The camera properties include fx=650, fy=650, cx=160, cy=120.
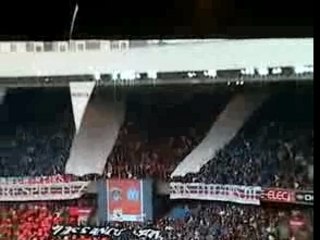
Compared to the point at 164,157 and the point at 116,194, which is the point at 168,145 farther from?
the point at 116,194

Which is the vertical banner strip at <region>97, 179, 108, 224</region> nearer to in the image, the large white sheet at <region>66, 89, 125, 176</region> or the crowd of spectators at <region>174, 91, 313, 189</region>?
the large white sheet at <region>66, 89, 125, 176</region>

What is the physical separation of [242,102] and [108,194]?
471 millimetres

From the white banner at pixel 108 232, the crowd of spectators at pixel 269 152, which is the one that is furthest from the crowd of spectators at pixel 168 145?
the white banner at pixel 108 232

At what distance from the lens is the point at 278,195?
5.41 ft

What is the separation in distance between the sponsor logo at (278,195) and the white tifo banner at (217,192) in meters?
0.02

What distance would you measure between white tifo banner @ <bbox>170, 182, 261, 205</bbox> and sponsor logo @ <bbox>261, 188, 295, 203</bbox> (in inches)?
0.8

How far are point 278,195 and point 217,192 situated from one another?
18cm

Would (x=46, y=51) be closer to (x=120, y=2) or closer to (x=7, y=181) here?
(x=120, y=2)

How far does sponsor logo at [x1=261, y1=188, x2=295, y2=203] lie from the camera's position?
1.53m

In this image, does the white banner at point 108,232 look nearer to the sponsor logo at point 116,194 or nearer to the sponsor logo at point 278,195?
the sponsor logo at point 116,194

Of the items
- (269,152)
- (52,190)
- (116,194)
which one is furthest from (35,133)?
(269,152)

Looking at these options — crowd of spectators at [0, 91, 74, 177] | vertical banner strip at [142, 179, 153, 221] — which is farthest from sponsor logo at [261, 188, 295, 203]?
crowd of spectators at [0, 91, 74, 177]

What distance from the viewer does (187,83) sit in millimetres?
1549

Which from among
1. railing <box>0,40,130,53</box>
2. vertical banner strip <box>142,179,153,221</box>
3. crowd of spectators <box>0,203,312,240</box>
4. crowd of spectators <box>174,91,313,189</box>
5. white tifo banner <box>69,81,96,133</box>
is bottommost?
crowd of spectators <box>0,203,312,240</box>
